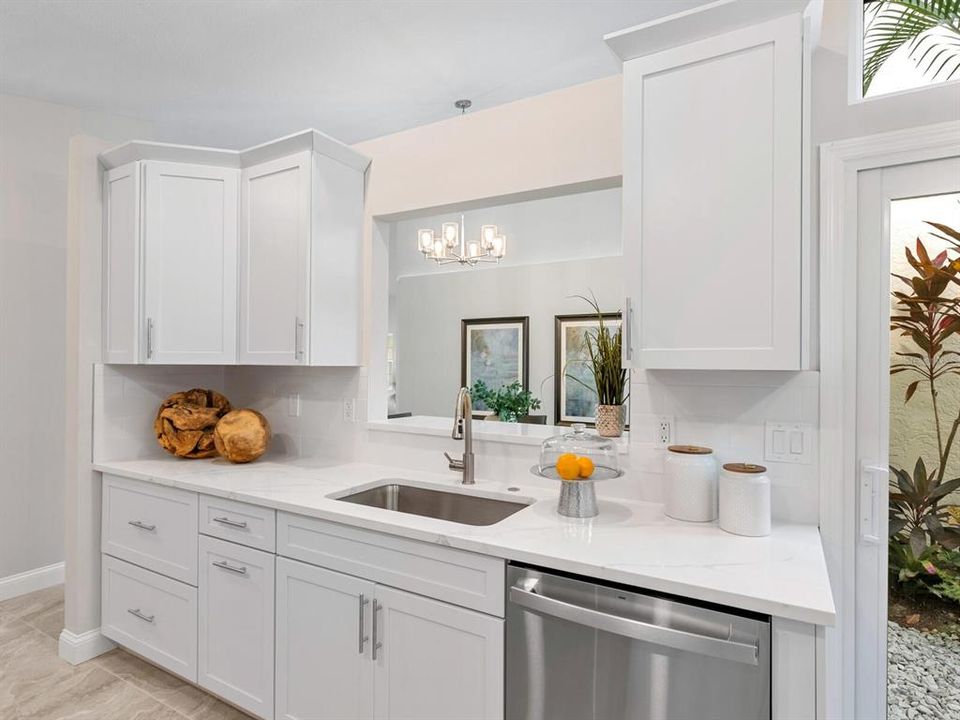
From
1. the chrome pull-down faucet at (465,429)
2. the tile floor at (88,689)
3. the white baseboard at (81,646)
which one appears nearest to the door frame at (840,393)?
the chrome pull-down faucet at (465,429)

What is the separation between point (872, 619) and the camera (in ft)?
5.49

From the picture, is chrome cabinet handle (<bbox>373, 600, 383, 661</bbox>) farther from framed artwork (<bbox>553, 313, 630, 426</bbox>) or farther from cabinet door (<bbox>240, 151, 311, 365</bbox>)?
framed artwork (<bbox>553, 313, 630, 426</bbox>)

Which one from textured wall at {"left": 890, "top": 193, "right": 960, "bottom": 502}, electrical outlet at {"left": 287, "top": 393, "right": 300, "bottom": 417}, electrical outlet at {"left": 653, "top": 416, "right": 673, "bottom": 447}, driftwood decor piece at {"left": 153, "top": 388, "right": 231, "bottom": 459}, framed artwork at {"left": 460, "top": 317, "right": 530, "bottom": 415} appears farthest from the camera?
framed artwork at {"left": 460, "top": 317, "right": 530, "bottom": 415}

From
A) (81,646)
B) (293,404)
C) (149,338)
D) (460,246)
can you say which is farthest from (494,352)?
(81,646)

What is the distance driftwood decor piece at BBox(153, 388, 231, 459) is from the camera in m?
2.66

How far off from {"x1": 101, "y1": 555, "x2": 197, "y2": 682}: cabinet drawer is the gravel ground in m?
2.45

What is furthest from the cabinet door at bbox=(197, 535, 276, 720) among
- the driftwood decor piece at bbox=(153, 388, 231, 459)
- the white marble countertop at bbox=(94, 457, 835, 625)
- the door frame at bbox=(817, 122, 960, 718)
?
the door frame at bbox=(817, 122, 960, 718)

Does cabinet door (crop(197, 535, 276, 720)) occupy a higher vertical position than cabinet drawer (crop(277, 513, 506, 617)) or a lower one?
lower

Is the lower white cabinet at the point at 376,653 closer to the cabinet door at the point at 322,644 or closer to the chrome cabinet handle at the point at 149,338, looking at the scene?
the cabinet door at the point at 322,644

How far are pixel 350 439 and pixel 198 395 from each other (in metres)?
0.83

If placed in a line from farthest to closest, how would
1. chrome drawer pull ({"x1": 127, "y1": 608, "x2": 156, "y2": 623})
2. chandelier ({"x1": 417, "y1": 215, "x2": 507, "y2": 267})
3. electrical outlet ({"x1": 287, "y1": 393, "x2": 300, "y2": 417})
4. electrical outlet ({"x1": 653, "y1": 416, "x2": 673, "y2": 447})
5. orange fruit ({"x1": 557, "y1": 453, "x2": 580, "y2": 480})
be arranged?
chandelier ({"x1": 417, "y1": 215, "x2": 507, "y2": 267}) < electrical outlet ({"x1": 287, "y1": 393, "x2": 300, "y2": 417}) < chrome drawer pull ({"x1": 127, "y1": 608, "x2": 156, "y2": 623}) < electrical outlet ({"x1": 653, "y1": 416, "x2": 673, "y2": 447}) < orange fruit ({"x1": 557, "y1": 453, "x2": 580, "y2": 480})

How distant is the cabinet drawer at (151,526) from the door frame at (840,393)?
229 centimetres

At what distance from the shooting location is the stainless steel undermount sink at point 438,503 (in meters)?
2.10

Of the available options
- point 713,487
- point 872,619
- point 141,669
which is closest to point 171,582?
point 141,669
